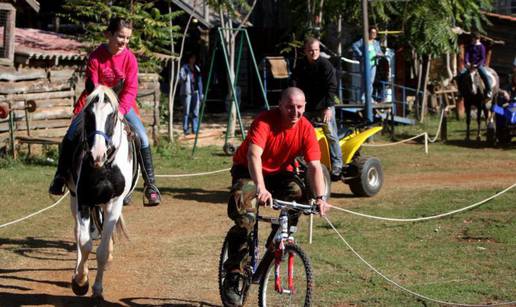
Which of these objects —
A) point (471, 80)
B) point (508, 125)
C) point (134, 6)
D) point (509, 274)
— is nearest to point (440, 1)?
point (471, 80)

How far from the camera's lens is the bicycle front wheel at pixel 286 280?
7.32m

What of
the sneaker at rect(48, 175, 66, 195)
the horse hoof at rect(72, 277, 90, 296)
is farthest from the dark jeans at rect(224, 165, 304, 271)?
the sneaker at rect(48, 175, 66, 195)

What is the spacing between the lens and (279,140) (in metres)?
7.77

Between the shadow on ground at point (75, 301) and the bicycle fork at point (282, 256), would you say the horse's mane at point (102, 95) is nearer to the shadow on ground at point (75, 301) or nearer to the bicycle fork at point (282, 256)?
the shadow on ground at point (75, 301)

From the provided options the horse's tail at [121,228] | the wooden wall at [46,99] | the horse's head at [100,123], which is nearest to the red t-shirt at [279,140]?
Answer: the horse's head at [100,123]

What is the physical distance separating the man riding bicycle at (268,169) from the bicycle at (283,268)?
0.11 m

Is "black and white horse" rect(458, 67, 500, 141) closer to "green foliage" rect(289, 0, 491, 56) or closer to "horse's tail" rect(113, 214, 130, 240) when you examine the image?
"green foliage" rect(289, 0, 491, 56)

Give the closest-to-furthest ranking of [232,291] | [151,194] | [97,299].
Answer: [232,291]
[97,299]
[151,194]

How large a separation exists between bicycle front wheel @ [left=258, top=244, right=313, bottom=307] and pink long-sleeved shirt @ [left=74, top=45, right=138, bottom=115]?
2621 mm

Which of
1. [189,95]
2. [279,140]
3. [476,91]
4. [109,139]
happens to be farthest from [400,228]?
[189,95]

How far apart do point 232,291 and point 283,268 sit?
53cm

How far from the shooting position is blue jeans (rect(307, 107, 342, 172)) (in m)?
13.3

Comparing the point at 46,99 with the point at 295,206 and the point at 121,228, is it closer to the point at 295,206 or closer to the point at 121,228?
the point at 121,228

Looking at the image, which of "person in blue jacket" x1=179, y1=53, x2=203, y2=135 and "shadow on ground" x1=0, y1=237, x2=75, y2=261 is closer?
"shadow on ground" x1=0, y1=237, x2=75, y2=261
